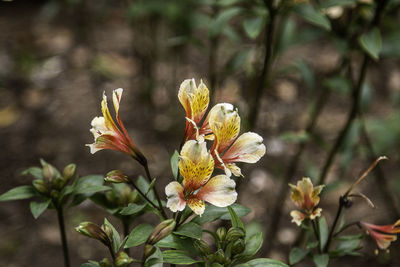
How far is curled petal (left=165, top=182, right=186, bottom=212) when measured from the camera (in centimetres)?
80

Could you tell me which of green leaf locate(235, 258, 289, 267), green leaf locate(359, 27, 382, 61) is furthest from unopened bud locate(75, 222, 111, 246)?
green leaf locate(359, 27, 382, 61)

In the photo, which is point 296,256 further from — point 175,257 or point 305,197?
point 175,257

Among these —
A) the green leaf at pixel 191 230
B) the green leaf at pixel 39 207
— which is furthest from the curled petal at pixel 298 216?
the green leaf at pixel 39 207

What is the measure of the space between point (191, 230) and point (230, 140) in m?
0.19

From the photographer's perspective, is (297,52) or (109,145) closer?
(109,145)

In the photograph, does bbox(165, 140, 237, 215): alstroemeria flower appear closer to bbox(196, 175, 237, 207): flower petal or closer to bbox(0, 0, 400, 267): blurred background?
bbox(196, 175, 237, 207): flower petal

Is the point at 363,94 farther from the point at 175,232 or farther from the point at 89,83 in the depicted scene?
the point at 89,83

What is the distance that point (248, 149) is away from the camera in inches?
34.5

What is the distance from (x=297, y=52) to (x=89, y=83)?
62.8 inches

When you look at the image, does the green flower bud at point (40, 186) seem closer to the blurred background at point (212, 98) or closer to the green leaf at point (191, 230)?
the green leaf at point (191, 230)

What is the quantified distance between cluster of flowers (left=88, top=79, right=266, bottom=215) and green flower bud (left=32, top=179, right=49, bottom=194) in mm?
256

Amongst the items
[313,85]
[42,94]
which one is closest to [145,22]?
[42,94]

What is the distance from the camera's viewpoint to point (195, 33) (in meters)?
3.71

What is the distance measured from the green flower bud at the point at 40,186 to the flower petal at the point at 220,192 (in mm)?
398
